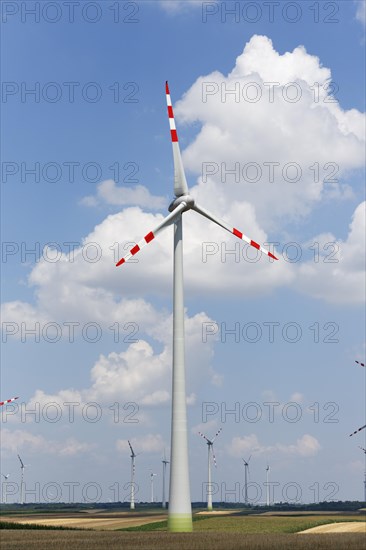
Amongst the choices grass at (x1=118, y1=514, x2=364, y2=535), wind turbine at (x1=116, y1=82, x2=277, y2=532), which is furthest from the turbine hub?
grass at (x1=118, y1=514, x2=364, y2=535)

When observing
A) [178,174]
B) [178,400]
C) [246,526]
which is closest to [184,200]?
[178,174]

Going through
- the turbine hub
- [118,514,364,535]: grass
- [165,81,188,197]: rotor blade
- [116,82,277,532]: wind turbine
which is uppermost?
[165,81,188,197]: rotor blade

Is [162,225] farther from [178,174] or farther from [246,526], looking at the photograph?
[246,526]

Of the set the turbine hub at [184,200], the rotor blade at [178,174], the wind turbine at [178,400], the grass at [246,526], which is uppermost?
the rotor blade at [178,174]

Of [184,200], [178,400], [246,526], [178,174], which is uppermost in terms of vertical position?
[178,174]

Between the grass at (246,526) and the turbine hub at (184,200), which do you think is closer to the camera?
the turbine hub at (184,200)

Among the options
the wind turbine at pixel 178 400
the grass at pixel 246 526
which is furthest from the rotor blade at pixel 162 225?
the grass at pixel 246 526

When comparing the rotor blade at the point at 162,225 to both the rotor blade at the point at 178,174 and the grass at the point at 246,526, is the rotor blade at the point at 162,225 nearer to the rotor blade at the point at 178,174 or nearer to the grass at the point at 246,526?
the rotor blade at the point at 178,174

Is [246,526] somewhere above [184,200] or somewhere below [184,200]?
below

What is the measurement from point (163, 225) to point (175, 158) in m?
7.39

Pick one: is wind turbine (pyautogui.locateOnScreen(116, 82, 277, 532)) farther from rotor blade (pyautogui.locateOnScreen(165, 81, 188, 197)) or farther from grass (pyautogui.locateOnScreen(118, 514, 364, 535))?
grass (pyautogui.locateOnScreen(118, 514, 364, 535))

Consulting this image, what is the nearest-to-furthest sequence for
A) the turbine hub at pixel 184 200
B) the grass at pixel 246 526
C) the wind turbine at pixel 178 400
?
1. the wind turbine at pixel 178 400
2. the turbine hub at pixel 184 200
3. the grass at pixel 246 526

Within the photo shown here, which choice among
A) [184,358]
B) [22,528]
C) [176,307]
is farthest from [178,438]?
[22,528]

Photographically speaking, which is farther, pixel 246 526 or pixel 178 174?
pixel 246 526
